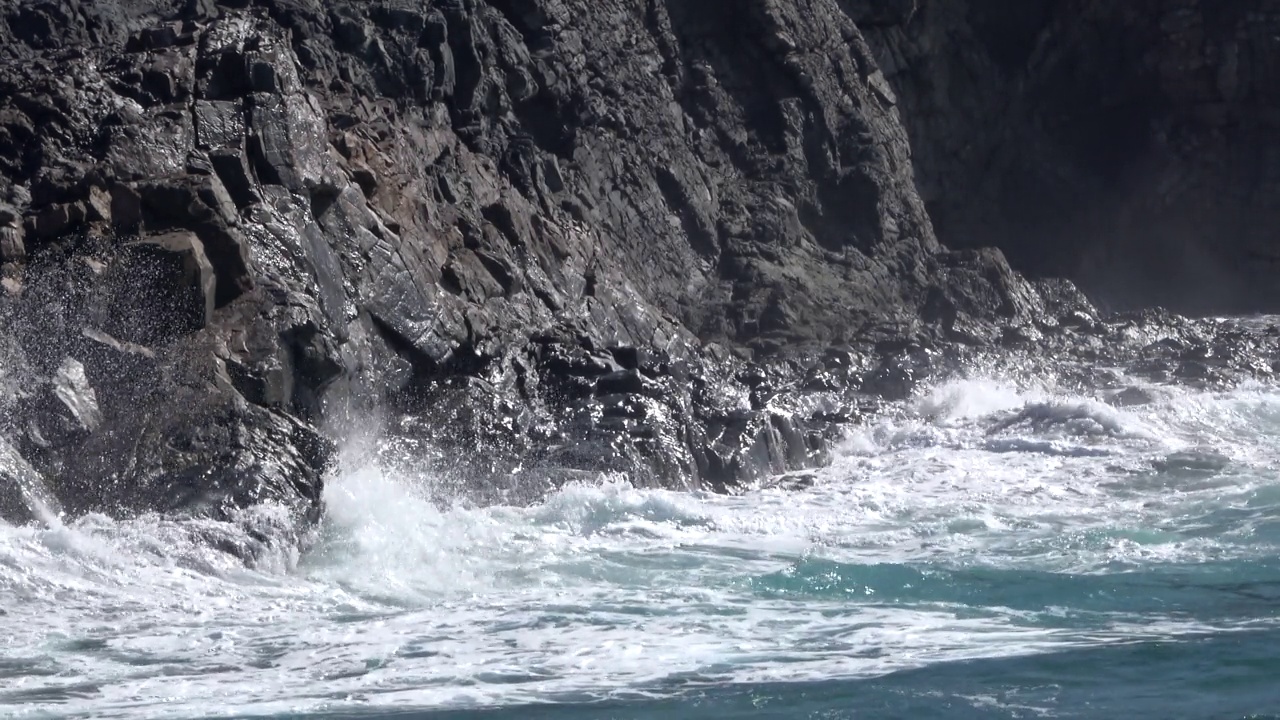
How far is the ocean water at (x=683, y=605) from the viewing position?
7.85 metres

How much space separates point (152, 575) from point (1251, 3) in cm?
2432

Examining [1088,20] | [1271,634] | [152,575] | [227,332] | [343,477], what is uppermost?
[1088,20]

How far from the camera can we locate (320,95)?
16.6m

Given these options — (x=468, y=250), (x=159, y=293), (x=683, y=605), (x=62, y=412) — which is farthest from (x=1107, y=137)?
(x=62, y=412)

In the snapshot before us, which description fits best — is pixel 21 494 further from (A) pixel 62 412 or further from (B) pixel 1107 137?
(B) pixel 1107 137

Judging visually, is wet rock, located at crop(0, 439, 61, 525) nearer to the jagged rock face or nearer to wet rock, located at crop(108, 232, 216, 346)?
wet rock, located at crop(108, 232, 216, 346)

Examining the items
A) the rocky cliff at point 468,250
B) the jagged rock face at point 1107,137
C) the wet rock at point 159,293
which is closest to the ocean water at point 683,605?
the rocky cliff at point 468,250

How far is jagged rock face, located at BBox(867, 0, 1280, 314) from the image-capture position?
27.1 metres

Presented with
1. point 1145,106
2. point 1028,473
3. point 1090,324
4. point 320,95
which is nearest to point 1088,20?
point 1145,106

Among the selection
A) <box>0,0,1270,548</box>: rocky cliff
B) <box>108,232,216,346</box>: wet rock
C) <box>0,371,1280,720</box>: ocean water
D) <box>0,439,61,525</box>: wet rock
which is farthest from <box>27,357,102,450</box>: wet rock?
<box>0,371,1280,720</box>: ocean water

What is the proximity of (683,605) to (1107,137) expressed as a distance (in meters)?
21.6

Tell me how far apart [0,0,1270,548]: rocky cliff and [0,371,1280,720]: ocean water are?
33.3 inches

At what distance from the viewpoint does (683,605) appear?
10.1 m

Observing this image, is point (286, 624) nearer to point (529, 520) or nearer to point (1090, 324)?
point (529, 520)
